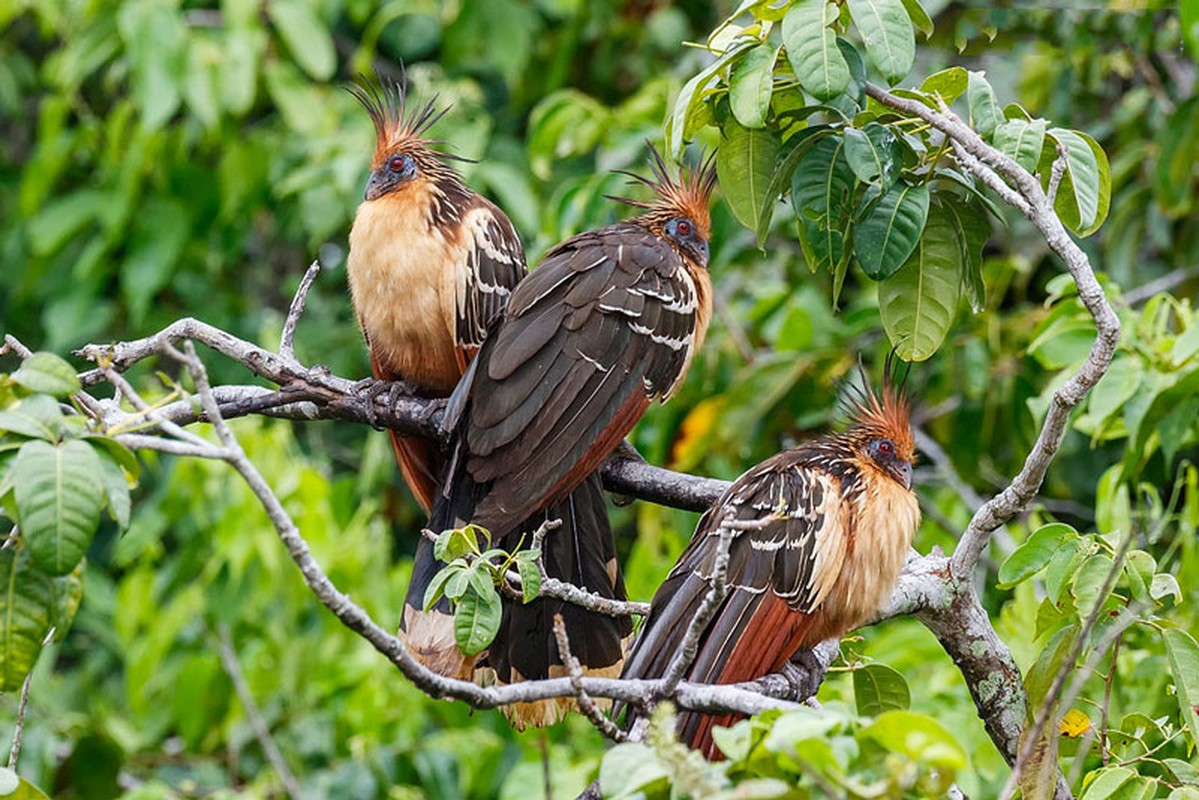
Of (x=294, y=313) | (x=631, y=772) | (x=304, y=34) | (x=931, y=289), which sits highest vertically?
(x=304, y=34)

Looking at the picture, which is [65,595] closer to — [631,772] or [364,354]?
[631,772]

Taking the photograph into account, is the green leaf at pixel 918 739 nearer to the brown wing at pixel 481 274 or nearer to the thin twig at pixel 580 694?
the thin twig at pixel 580 694

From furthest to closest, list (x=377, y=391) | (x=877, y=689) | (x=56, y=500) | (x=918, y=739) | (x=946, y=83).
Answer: (x=377, y=391)
(x=877, y=689)
(x=946, y=83)
(x=56, y=500)
(x=918, y=739)

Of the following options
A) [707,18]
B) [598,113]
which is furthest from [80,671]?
[707,18]

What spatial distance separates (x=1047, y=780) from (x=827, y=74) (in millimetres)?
1121

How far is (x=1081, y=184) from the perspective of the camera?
2336mm

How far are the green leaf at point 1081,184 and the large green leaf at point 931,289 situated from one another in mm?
195

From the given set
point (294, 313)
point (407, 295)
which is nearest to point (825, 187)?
point (294, 313)

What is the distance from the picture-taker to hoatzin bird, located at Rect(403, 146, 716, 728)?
310cm

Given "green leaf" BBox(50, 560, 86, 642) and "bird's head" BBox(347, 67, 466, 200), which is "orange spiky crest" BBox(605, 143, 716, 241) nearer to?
"bird's head" BBox(347, 67, 466, 200)

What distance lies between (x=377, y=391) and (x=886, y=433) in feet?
3.66

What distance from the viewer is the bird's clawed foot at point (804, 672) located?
2.74 m

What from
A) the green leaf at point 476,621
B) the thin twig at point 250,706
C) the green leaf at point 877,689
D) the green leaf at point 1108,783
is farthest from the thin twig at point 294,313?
the green leaf at point 1108,783

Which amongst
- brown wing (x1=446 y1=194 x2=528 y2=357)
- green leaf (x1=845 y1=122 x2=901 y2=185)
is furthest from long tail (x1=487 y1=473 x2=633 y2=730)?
green leaf (x1=845 y1=122 x2=901 y2=185)
